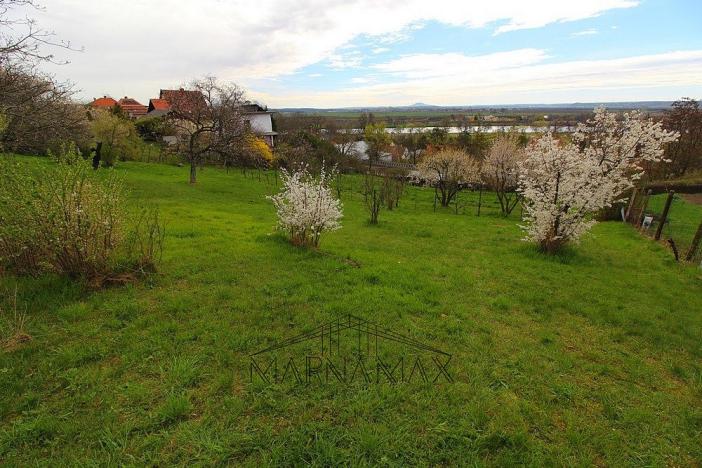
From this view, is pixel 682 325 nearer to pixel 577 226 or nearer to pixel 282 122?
pixel 577 226

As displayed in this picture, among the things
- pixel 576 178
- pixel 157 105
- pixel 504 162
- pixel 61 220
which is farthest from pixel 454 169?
pixel 157 105

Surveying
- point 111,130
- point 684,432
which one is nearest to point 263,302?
point 684,432

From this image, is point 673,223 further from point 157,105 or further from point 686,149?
point 157,105

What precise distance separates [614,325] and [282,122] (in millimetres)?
57958

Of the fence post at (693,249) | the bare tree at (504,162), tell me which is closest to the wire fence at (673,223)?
the fence post at (693,249)

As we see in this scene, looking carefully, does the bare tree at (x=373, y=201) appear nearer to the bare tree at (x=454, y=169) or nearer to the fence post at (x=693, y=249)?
the bare tree at (x=454, y=169)

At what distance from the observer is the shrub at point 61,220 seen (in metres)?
5.05

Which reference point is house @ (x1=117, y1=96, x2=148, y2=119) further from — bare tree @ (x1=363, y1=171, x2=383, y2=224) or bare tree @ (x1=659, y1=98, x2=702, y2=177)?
bare tree @ (x1=659, y1=98, x2=702, y2=177)

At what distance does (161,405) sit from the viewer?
3342mm

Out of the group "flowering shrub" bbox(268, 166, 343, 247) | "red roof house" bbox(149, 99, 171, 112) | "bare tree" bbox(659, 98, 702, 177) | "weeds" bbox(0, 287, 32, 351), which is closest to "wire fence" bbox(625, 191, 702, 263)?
"bare tree" bbox(659, 98, 702, 177)

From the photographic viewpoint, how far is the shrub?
505cm

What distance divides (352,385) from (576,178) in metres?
8.67

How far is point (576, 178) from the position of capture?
31.1ft

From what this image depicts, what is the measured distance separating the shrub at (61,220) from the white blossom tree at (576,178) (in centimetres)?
960
